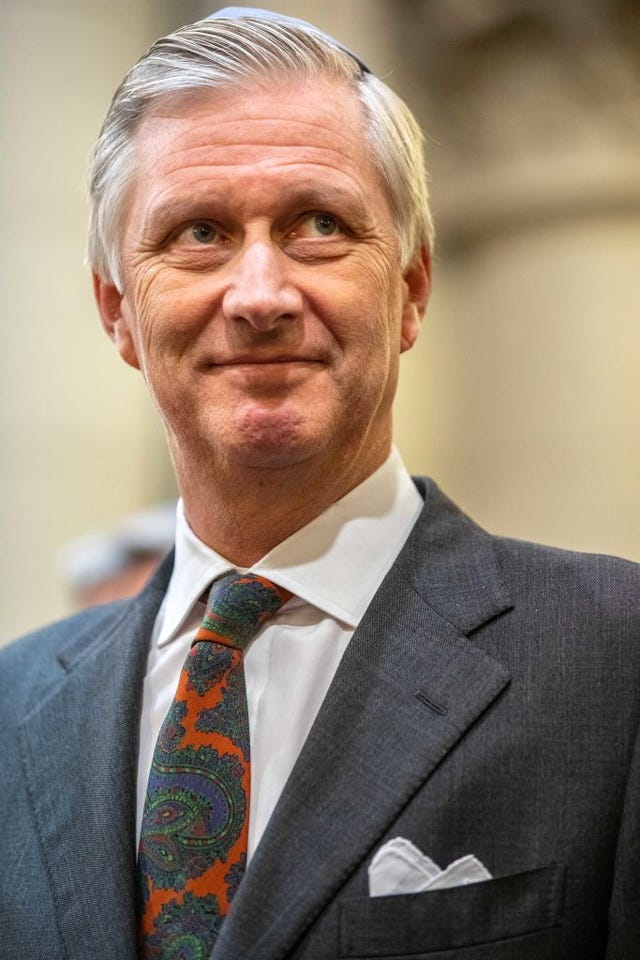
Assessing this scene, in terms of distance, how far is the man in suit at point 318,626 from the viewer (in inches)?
52.7

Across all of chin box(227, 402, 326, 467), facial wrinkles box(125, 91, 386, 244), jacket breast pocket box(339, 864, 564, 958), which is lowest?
jacket breast pocket box(339, 864, 564, 958)

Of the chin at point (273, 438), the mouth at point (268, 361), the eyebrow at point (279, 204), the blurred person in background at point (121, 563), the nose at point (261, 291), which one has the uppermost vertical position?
the eyebrow at point (279, 204)

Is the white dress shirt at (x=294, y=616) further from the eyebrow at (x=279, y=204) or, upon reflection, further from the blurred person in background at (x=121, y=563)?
the blurred person in background at (x=121, y=563)

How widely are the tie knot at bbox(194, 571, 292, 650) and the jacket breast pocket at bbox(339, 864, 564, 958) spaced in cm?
37

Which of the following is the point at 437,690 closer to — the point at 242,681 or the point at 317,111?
the point at 242,681

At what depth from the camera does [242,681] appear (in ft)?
5.02

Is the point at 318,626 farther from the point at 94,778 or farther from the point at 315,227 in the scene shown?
the point at 315,227

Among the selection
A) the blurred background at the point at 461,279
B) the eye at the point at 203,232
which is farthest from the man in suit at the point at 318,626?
the blurred background at the point at 461,279

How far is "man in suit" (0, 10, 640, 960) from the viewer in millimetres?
1340

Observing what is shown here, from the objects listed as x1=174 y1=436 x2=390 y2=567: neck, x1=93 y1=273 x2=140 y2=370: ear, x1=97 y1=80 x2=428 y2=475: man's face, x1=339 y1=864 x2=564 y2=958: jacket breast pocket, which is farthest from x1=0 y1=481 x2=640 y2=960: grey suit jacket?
x1=93 y1=273 x2=140 y2=370: ear

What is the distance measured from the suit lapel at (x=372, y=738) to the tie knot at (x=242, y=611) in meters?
0.13

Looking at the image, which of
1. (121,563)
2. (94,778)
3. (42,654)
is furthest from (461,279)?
(94,778)

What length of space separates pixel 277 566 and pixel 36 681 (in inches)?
17.9

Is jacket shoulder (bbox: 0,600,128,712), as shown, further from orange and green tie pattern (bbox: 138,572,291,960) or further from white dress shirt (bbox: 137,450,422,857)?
orange and green tie pattern (bbox: 138,572,291,960)
